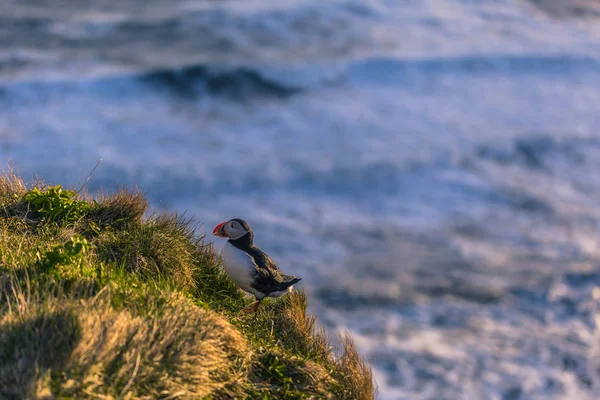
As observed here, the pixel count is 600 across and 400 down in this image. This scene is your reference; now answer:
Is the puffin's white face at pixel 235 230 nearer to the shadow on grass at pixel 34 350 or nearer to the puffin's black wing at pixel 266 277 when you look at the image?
the puffin's black wing at pixel 266 277

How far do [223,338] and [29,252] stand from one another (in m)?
1.84

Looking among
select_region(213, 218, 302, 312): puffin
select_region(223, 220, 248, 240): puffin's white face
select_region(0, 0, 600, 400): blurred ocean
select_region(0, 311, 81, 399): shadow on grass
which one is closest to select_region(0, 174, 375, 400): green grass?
select_region(0, 311, 81, 399): shadow on grass

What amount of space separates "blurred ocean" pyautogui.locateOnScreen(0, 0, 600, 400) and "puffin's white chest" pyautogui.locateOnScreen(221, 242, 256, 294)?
727 centimetres

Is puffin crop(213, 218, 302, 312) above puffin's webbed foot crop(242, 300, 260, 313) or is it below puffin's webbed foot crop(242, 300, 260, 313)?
above

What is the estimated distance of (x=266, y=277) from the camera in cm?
654

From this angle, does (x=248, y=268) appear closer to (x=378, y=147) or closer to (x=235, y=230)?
(x=235, y=230)

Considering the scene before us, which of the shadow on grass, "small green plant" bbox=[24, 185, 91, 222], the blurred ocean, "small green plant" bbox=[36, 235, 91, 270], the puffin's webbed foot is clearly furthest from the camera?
the blurred ocean

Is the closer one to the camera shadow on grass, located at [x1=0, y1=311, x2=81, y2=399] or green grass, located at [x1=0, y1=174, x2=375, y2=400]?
shadow on grass, located at [x1=0, y1=311, x2=81, y2=399]

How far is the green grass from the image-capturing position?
4.63m

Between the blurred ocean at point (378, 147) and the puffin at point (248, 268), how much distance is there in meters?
7.05

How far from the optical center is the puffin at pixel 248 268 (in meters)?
6.53

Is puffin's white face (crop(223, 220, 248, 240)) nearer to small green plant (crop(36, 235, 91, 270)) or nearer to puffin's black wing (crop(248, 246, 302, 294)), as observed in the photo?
puffin's black wing (crop(248, 246, 302, 294))

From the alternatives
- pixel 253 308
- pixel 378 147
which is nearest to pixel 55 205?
pixel 253 308

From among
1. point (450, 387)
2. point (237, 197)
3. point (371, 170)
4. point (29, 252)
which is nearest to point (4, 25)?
point (237, 197)
